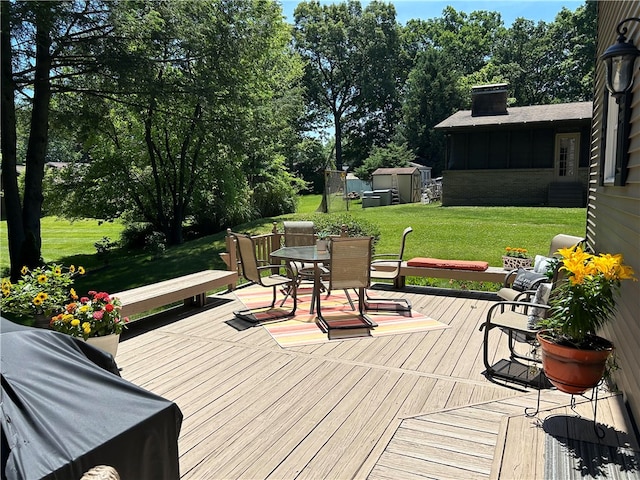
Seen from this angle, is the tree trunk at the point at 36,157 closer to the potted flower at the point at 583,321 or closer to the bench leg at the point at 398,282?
the bench leg at the point at 398,282

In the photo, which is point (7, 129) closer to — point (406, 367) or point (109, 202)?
point (109, 202)

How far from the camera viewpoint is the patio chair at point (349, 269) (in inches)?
190

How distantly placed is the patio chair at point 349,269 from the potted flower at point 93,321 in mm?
2086

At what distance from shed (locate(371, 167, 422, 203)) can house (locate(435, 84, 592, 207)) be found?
4437mm

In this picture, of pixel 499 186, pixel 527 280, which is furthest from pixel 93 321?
pixel 499 186

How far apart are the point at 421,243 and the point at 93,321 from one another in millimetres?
7996

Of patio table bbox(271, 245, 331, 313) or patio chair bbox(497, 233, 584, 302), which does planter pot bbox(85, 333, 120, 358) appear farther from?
patio chair bbox(497, 233, 584, 302)

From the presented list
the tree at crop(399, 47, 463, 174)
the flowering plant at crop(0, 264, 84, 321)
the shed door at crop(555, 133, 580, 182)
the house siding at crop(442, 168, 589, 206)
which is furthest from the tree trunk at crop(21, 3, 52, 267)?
the tree at crop(399, 47, 463, 174)

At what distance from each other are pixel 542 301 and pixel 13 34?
9.60m

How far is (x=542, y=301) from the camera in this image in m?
3.75

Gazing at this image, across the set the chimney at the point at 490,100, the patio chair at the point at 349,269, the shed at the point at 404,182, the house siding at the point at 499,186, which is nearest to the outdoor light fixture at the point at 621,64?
the patio chair at the point at 349,269

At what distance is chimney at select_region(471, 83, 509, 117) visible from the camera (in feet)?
61.8

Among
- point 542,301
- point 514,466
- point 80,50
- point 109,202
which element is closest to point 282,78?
point 109,202

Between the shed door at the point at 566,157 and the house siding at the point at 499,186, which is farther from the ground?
the shed door at the point at 566,157
